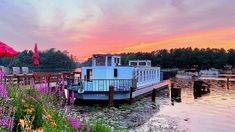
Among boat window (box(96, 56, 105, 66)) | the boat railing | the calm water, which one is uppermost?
boat window (box(96, 56, 105, 66))

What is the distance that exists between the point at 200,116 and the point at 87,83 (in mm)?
10074

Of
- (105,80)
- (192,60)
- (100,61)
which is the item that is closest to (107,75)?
(105,80)

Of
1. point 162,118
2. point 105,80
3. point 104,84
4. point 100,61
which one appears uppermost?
point 100,61

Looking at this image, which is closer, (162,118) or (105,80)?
(162,118)

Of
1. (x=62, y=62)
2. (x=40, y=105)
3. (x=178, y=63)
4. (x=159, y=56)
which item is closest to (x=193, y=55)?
(x=178, y=63)

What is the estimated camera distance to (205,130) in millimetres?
17859

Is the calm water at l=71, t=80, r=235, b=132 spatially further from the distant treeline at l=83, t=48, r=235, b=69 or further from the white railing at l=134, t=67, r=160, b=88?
the distant treeline at l=83, t=48, r=235, b=69

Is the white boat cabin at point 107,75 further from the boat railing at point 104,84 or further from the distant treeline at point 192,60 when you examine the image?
the distant treeline at point 192,60

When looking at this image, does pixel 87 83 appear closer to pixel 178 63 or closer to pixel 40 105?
pixel 40 105

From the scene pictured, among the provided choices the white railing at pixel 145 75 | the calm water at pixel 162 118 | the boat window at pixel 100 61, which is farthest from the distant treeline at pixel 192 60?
the calm water at pixel 162 118

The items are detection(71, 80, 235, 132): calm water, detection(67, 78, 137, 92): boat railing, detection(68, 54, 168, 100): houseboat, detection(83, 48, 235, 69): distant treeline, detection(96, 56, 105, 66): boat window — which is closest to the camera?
detection(71, 80, 235, 132): calm water

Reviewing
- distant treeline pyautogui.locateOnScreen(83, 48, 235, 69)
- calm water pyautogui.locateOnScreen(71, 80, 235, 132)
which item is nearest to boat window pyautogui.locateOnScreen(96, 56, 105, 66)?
calm water pyautogui.locateOnScreen(71, 80, 235, 132)

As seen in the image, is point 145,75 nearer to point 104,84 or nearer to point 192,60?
point 104,84

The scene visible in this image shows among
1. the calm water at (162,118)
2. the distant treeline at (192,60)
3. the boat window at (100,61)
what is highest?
the distant treeline at (192,60)
